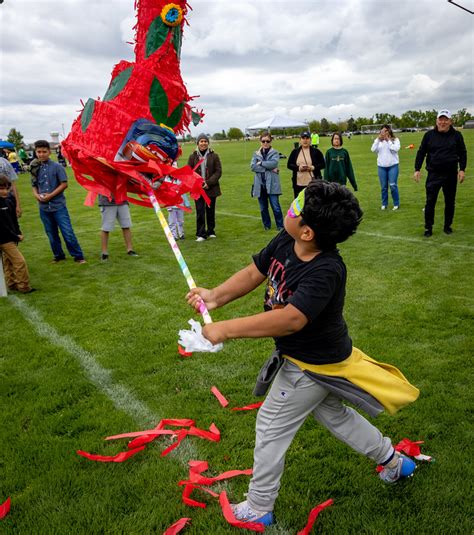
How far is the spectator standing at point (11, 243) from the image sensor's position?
581 cm

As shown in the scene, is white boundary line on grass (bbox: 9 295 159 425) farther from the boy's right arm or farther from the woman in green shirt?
the woman in green shirt

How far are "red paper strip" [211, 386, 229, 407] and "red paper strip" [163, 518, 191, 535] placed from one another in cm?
102

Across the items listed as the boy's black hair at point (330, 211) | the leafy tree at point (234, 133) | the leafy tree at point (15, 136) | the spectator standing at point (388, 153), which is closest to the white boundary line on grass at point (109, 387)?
the boy's black hair at point (330, 211)

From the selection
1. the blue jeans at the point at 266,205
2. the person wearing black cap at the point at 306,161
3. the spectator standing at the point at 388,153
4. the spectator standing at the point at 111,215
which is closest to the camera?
the spectator standing at the point at 111,215

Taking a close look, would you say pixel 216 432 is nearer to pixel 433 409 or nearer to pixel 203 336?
pixel 203 336

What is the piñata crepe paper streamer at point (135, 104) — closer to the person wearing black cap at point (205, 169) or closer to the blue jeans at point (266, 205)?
the person wearing black cap at point (205, 169)

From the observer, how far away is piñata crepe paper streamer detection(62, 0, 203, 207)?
108 inches

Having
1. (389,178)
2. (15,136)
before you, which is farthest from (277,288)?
(15,136)

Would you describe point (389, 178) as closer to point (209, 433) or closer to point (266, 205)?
point (266, 205)

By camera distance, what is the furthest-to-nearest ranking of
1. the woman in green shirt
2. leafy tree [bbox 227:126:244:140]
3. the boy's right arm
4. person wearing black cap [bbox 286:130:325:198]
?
1. leafy tree [bbox 227:126:244:140]
2. the woman in green shirt
3. person wearing black cap [bbox 286:130:325:198]
4. the boy's right arm

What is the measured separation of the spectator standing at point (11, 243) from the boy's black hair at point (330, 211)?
16.0 feet

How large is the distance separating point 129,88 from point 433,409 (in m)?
2.63

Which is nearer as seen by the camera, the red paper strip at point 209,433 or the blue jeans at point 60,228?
the red paper strip at point 209,433

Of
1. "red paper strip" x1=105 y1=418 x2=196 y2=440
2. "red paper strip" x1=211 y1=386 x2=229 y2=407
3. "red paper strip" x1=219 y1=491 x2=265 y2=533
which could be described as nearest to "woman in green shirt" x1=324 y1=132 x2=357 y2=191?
"red paper strip" x1=211 y1=386 x2=229 y2=407
